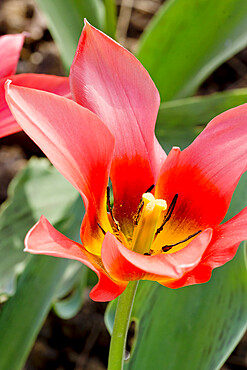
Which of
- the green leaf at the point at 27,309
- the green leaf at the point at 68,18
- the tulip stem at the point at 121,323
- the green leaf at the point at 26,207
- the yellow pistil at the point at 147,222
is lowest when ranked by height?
the green leaf at the point at 26,207

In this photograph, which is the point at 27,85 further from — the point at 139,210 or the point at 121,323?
the point at 121,323

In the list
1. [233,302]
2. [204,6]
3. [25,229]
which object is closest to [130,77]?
[233,302]

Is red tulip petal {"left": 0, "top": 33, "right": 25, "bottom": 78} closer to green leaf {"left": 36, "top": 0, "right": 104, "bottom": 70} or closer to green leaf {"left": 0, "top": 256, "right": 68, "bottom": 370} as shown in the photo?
green leaf {"left": 0, "top": 256, "right": 68, "bottom": 370}

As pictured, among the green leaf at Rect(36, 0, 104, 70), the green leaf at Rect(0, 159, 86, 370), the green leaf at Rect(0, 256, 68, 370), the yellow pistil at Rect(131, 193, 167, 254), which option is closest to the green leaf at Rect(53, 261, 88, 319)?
the green leaf at Rect(0, 159, 86, 370)

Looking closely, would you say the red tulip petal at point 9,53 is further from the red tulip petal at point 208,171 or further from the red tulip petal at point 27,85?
the red tulip petal at point 208,171

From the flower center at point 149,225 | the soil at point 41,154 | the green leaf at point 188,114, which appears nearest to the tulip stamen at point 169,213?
the flower center at point 149,225

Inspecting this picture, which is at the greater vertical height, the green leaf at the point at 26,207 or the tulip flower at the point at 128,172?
the tulip flower at the point at 128,172

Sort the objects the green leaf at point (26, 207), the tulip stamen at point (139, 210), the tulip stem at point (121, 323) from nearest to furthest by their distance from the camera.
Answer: the tulip stem at point (121, 323) < the tulip stamen at point (139, 210) < the green leaf at point (26, 207)
